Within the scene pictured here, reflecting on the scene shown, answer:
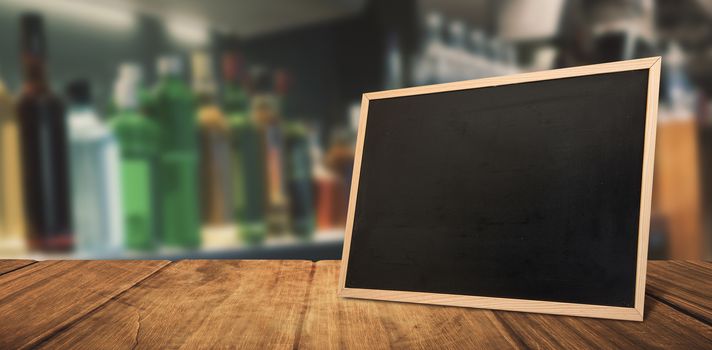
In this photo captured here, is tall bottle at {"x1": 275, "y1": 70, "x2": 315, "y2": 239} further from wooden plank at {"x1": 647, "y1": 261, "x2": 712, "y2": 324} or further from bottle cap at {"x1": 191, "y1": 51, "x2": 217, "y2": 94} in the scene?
wooden plank at {"x1": 647, "y1": 261, "x2": 712, "y2": 324}

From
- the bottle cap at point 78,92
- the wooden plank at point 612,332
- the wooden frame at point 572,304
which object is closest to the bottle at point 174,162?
the bottle cap at point 78,92

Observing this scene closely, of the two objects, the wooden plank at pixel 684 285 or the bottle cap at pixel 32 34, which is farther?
the bottle cap at pixel 32 34

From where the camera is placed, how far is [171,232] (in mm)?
982

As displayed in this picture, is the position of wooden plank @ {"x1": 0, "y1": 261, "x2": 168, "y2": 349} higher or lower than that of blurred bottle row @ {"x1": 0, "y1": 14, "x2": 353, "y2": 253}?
lower

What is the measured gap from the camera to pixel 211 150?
1013 mm

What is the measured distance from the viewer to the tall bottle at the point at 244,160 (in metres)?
1.00

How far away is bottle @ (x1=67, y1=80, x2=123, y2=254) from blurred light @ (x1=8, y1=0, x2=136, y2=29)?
0.13 meters

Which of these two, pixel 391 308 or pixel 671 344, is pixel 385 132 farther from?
pixel 671 344

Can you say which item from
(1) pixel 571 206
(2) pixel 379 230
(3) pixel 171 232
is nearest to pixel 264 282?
(2) pixel 379 230

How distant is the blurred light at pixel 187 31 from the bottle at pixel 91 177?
0.18 metres

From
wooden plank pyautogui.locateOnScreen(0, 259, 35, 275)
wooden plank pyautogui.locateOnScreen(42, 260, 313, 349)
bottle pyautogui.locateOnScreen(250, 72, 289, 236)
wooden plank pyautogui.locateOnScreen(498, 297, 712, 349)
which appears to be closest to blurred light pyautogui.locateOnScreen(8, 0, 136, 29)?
bottle pyautogui.locateOnScreen(250, 72, 289, 236)

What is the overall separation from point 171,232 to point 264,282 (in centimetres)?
51

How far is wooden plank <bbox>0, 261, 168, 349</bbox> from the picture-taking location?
0.39 m

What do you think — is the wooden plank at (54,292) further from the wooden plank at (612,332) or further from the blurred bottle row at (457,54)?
the blurred bottle row at (457,54)
